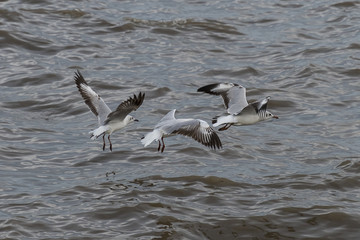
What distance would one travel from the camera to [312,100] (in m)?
15.3

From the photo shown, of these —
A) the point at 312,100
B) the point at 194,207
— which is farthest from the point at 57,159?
the point at 312,100

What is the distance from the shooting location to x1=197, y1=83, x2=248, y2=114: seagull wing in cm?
1204

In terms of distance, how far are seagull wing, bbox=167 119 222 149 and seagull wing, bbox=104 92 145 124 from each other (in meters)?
0.56

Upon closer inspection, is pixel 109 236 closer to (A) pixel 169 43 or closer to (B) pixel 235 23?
(A) pixel 169 43

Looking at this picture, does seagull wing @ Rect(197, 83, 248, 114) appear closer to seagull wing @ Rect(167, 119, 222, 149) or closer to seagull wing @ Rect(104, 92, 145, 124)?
seagull wing @ Rect(167, 119, 222, 149)

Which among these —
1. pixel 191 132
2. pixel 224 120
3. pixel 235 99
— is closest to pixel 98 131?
pixel 191 132

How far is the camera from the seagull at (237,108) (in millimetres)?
11352

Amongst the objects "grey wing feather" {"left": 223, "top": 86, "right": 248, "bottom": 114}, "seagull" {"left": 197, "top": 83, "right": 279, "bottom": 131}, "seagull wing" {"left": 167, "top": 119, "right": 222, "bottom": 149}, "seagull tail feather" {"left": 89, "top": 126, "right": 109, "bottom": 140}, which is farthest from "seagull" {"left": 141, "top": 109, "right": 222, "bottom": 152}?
"grey wing feather" {"left": 223, "top": 86, "right": 248, "bottom": 114}

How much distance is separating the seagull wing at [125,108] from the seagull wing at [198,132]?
56 cm

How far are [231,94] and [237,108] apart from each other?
449 millimetres

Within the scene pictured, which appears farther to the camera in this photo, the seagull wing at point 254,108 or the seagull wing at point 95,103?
the seagull wing at point 95,103

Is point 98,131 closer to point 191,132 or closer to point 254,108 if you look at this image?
point 191,132

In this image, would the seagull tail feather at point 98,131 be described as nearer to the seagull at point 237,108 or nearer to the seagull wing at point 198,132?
the seagull wing at point 198,132

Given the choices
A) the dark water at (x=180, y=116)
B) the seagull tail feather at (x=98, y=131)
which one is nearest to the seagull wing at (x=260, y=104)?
the dark water at (x=180, y=116)
